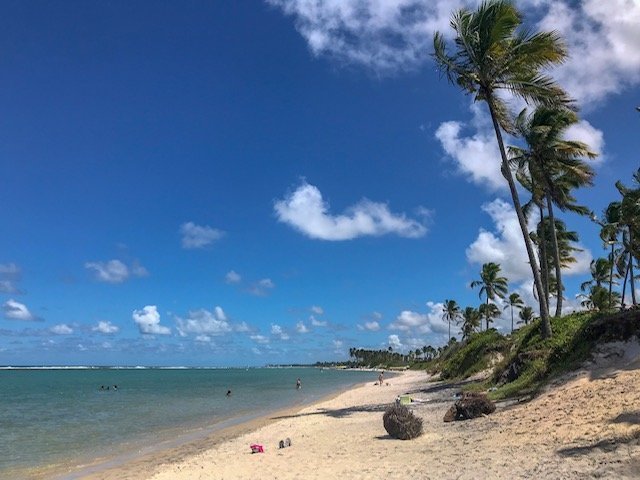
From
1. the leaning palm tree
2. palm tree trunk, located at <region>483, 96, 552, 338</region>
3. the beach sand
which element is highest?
the leaning palm tree

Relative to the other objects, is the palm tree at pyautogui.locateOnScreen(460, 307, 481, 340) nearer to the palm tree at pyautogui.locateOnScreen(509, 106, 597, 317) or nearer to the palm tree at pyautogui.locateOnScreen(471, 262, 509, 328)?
the palm tree at pyautogui.locateOnScreen(471, 262, 509, 328)

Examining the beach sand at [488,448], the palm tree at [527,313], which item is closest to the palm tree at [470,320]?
the palm tree at [527,313]

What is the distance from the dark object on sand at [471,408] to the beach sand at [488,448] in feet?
1.27

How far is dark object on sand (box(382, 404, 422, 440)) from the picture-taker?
43.2 feet

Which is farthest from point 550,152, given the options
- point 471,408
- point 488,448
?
point 488,448

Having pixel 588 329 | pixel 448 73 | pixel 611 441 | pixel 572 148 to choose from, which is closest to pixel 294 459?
pixel 611 441

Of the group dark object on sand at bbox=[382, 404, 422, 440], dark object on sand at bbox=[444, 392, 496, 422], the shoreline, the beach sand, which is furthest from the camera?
the shoreline

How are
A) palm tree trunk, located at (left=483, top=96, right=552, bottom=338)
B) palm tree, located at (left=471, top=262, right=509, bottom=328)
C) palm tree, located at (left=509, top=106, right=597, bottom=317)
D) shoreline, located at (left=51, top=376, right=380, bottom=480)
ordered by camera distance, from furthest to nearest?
palm tree, located at (left=471, top=262, right=509, bottom=328), palm tree, located at (left=509, top=106, right=597, bottom=317), palm tree trunk, located at (left=483, top=96, right=552, bottom=338), shoreline, located at (left=51, top=376, right=380, bottom=480)

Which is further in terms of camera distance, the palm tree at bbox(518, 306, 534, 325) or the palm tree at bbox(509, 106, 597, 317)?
the palm tree at bbox(518, 306, 534, 325)

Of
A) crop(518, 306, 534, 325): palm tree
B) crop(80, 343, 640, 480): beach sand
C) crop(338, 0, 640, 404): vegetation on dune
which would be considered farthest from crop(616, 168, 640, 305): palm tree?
crop(518, 306, 534, 325): palm tree

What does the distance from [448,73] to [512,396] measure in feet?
41.3

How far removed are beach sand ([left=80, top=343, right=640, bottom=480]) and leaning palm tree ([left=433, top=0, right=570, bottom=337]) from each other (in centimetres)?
696

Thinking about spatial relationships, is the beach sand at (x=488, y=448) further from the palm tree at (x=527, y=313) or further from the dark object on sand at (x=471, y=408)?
the palm tree at (x=527, y=313)

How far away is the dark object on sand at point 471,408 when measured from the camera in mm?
14406
